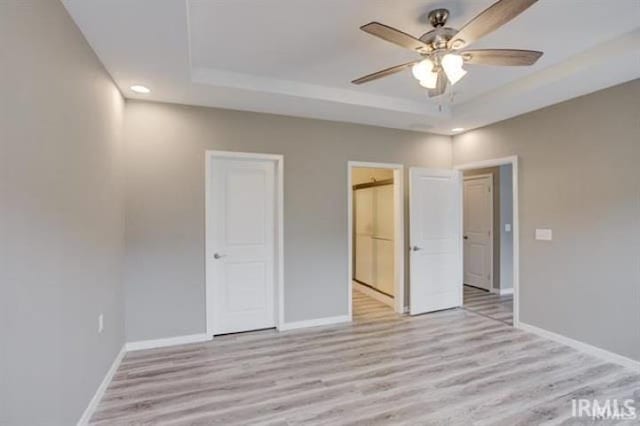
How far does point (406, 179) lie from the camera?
460 centimetres

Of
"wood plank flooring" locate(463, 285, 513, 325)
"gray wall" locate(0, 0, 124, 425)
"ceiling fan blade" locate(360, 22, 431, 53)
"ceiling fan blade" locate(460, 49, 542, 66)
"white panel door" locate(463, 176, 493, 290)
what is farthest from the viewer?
"white panel door" locate(463, 176, 493, 290)

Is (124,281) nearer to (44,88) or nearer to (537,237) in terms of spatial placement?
(44,88)

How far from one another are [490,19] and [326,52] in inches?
52.7

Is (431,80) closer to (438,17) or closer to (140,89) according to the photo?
(438,17)

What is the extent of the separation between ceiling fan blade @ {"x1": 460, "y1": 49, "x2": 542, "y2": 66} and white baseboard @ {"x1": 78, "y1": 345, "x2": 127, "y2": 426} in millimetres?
3364

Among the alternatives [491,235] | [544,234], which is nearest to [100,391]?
[544,234]

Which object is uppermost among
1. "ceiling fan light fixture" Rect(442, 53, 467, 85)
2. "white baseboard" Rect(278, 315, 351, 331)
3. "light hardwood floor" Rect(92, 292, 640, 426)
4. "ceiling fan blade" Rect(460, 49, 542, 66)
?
"ceiling fan blade" Rect(460, 49, 542, 66)

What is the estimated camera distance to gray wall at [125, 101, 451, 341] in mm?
3354

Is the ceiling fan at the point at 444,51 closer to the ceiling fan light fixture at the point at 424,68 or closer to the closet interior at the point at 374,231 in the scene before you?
the ceiling fan light fixture at the point at 424,68

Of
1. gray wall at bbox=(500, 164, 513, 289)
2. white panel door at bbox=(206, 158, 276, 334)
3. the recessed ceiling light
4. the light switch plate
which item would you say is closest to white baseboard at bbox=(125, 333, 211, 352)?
white panel door at bbox=(206, 158, 276, 334)

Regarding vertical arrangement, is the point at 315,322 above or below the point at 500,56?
below

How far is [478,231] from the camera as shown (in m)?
6.02

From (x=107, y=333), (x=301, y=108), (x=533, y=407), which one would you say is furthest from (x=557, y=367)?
(x=107, y=333)

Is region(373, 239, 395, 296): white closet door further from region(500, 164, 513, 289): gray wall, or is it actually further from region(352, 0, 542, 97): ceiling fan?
region(352, 0, 542, 97): ceiling fan
